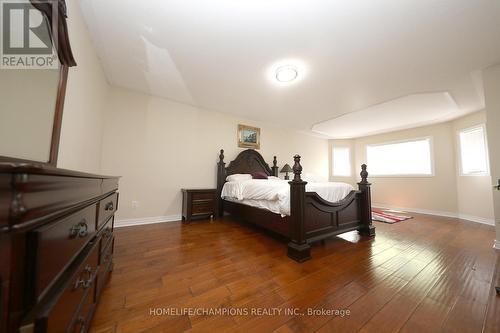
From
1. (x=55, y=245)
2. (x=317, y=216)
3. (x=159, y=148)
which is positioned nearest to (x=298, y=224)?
(x=317, y=216)

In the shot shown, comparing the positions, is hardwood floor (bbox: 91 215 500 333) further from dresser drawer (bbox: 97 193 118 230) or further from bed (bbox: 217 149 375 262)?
dresser drawer (bbox: 97 193 118 230)

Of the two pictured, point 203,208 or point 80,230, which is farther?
point 203,208

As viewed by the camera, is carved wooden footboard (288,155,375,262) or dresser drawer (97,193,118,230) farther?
carved wooden footboard (288,155,375,262)

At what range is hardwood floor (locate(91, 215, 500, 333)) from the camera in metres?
1.03

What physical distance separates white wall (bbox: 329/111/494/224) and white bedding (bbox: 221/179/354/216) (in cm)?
329

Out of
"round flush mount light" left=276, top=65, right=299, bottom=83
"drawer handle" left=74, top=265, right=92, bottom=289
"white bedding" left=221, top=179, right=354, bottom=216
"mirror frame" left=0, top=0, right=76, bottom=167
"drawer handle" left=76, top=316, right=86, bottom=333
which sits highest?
"round flush mount light" left=276, top=65, right=299, bottom=83

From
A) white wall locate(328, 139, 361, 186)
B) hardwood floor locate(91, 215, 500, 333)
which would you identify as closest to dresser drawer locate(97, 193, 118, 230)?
hardwood floor locate(91, 215, 500, 333)

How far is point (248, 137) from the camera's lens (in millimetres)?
4195

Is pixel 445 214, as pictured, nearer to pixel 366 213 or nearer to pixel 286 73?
pixel 366 213

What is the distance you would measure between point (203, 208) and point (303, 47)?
2863 millimetres

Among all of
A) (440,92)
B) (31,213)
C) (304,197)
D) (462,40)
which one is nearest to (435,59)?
(462,40)

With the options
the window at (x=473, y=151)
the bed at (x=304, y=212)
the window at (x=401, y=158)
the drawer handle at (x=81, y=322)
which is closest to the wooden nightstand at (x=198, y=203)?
the bed at (x=304, y=212)

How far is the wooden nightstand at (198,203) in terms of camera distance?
307 centimetres

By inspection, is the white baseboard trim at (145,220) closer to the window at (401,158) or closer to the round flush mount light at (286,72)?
the round flush mount light at (286,72)
